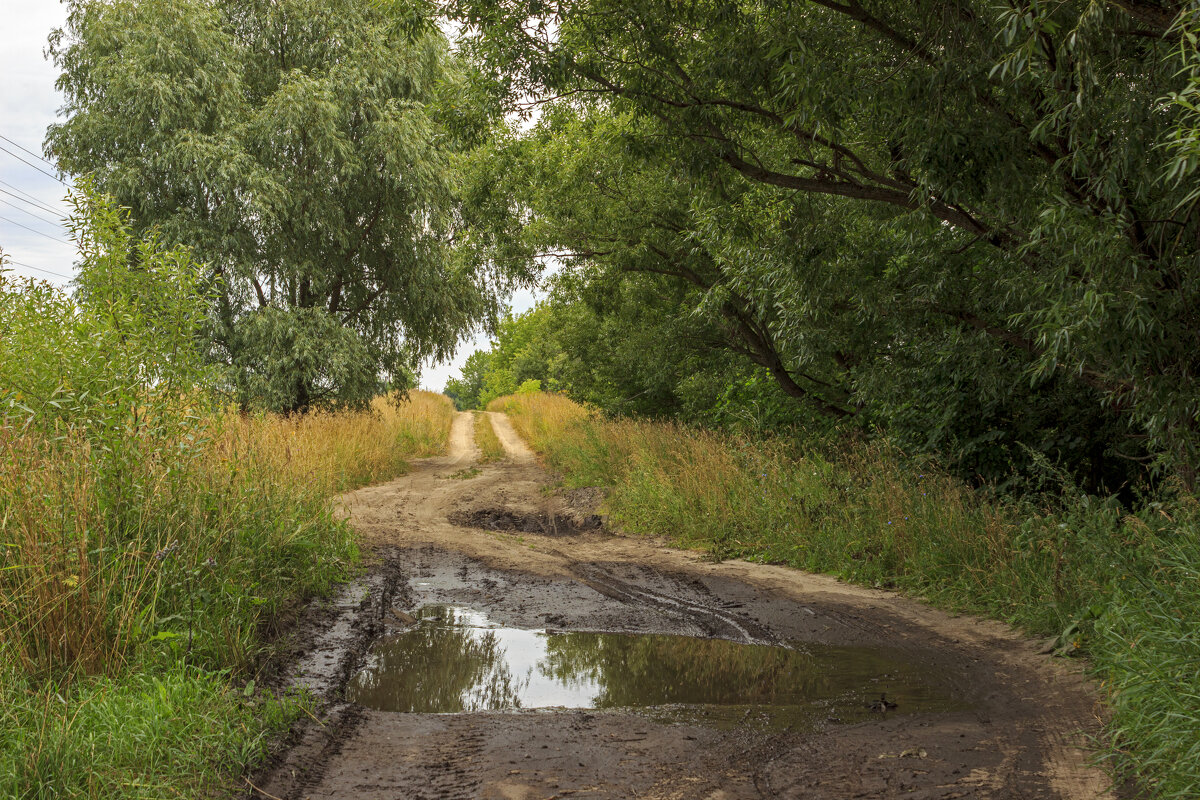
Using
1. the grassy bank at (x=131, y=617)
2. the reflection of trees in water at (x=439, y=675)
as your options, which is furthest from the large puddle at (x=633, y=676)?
the grassy bank at (x=131, y=617)

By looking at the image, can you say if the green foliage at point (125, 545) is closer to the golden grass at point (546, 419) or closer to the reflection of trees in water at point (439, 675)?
the reflection of trees in water at point (439, 675)

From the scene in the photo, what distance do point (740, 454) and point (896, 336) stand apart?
144 inches

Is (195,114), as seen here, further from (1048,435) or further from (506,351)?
(506,351)

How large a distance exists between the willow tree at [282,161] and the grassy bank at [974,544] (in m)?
7.38

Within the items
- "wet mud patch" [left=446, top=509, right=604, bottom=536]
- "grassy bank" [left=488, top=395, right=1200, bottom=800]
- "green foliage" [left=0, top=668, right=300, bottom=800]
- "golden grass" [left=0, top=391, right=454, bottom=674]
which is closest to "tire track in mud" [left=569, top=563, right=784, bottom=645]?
"grassy bank" [left=488, top=395, right=1200, bottom=800]

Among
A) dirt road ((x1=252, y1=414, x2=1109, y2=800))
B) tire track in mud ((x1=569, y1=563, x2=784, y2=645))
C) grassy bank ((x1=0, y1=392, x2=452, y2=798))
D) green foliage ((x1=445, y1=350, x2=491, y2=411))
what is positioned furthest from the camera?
green foliage ((x1=445, y1=350, x2=491, y2=411))

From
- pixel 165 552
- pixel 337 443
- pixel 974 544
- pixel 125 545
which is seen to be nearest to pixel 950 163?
pixel 974 544

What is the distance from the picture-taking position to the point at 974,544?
7902 millimetres

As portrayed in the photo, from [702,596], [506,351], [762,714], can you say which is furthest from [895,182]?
[506,351]

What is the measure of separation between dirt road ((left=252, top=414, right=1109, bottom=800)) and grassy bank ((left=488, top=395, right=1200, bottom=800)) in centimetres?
37

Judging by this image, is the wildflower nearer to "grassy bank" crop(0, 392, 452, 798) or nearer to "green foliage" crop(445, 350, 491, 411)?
"grassy bank" crop(0, 392, 452, 798)

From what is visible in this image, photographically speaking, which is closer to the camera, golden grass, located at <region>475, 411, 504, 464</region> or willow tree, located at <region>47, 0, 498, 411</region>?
willow tree, located at <region>47, 0, 498, 411</region>

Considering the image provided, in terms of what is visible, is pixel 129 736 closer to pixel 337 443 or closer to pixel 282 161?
pixel 337 443

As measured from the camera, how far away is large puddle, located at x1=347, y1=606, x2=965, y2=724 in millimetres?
5250
